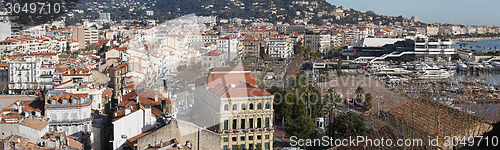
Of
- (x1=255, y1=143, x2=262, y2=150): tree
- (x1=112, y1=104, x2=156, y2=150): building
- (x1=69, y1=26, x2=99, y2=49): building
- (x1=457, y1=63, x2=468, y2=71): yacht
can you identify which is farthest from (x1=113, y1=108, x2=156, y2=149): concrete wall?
(x1=457, y1=63, x2=468, y2=71): yacht

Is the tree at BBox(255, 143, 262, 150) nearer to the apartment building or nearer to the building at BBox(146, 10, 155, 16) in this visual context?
the apartment building

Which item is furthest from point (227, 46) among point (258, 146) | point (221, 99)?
point (221, 99)

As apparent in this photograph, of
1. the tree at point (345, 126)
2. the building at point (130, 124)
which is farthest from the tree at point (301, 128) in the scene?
the building at point (130, 124)

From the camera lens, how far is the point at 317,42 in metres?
35.4

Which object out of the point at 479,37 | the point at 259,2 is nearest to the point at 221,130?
the point at 259,2

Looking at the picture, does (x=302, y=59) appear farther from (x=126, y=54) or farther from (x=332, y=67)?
(x=126, y=54)

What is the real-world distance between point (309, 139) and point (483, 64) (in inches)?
958

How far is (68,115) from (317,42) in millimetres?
A: 29848

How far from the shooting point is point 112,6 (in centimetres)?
6638

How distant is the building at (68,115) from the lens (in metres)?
6.70

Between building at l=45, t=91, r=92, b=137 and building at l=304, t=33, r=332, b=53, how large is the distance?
2918 centimetres

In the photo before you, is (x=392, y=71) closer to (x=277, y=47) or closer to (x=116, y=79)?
(x=277, y=47)

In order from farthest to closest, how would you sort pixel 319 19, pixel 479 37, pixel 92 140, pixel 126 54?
pixel 479 37, pixel 319 19, pixel 126 54, pixel 92 140

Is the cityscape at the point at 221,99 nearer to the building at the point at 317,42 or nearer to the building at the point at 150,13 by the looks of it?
the building at the point at 317,42
